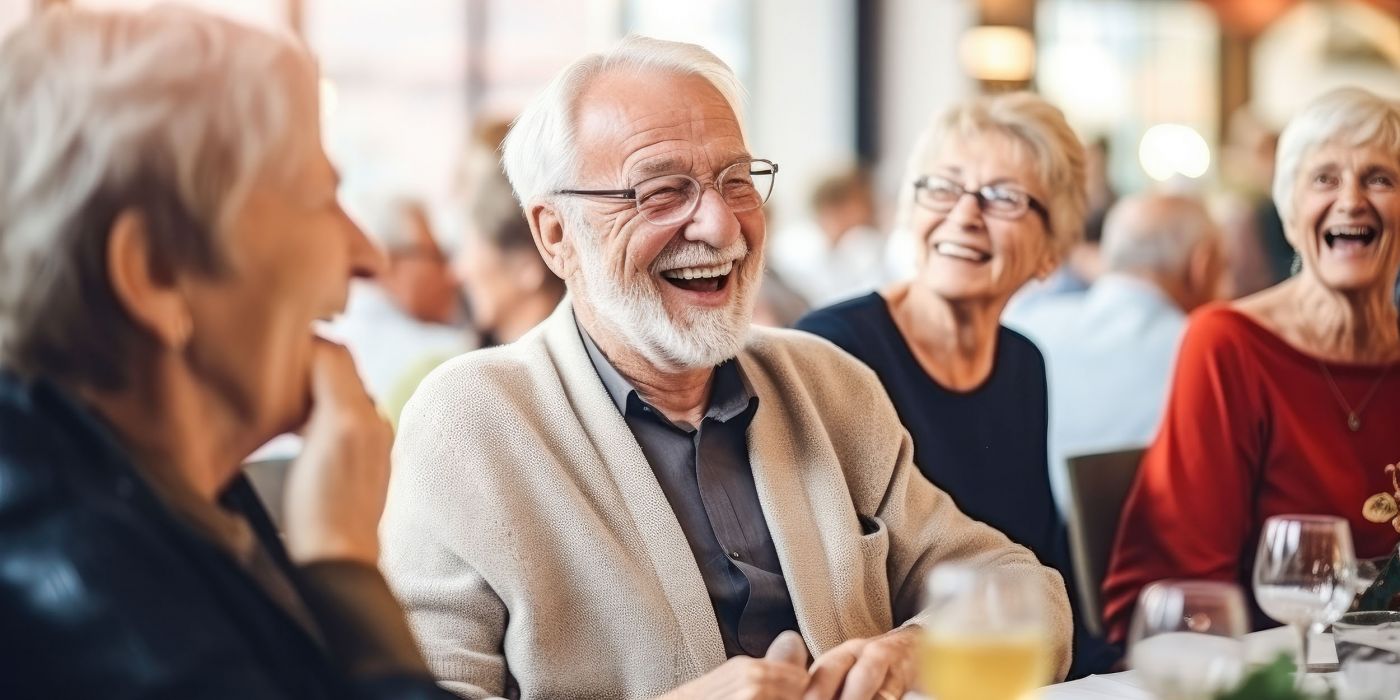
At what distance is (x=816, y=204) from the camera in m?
8.12

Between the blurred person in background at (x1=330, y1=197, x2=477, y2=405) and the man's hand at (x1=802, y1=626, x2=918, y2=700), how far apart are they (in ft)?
7.47

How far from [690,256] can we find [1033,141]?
1076 millimetres

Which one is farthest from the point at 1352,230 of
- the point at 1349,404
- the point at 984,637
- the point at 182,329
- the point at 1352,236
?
the point at 182,329

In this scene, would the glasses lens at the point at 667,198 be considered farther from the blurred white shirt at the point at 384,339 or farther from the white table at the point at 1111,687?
the blurred white shirt at the point at 384,339

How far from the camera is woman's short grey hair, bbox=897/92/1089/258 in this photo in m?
2.89

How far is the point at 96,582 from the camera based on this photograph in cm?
104

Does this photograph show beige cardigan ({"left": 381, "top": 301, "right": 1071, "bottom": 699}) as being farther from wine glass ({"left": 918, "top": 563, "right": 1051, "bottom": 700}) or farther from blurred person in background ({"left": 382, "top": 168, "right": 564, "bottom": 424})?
blurred person in background ({"left": 382, "top": 168, "right": 564, "bottom": 424})

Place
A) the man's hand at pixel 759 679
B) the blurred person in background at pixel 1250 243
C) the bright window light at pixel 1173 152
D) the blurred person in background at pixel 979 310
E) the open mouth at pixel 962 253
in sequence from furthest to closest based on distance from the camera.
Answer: the bright window light at pixel 1173 152, the blurred person in background at pixel 1250 243, the open mouth at pixel 962 253, the blurred person in background at pixel 979 310, the man's hand at pixel 759 679

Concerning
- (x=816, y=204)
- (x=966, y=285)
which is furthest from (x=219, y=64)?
(x=816, y=204)

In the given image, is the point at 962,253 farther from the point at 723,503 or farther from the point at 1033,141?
the point at 723,503

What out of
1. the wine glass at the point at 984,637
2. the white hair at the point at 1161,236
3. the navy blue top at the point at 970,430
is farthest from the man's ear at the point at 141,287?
the white hair at the point at 1161,236

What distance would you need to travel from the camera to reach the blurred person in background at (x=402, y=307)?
13.9 ft

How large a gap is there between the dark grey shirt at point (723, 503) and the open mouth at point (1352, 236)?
1226mm

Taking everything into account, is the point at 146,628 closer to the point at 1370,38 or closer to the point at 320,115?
the point at 320,115
